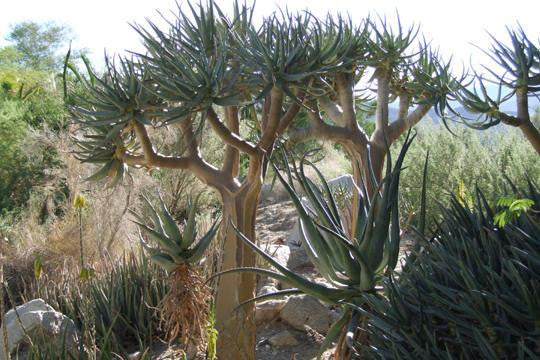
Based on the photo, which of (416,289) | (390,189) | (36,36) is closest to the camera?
(416,289)

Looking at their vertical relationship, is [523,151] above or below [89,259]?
above

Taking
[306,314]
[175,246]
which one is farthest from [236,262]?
[306,314]

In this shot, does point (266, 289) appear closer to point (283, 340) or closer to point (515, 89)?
point (283, 340)

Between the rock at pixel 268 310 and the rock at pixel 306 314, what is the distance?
9 cm

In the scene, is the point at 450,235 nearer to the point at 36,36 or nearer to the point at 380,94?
the point at 380,94

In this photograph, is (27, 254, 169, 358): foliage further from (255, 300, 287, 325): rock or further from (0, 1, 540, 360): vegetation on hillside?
(255, 300, 287, 325): rock

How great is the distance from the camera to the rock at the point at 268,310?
19.9ft

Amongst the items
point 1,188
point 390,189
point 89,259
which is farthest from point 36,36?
point 390,189

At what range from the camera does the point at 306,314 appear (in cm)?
587

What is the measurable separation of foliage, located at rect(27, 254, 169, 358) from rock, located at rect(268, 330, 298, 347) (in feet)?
3.39

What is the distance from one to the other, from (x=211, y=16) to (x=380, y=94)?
5.35 ft

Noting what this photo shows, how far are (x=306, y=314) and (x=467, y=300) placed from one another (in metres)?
3.90

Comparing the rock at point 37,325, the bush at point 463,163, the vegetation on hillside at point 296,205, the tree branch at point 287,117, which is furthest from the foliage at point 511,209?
the bush at point 463,163

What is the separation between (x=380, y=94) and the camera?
5.36m
